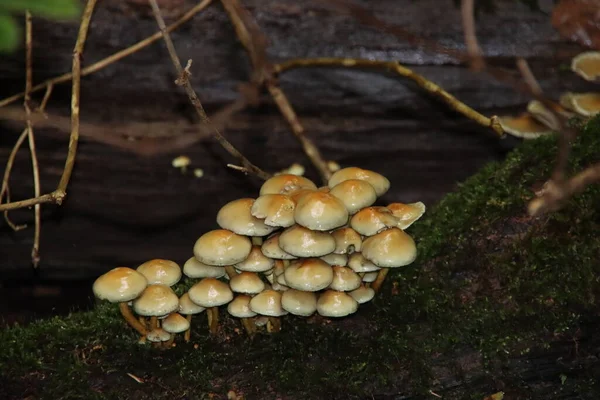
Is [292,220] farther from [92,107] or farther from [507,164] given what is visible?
[92,107]

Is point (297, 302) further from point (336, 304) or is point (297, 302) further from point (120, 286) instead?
point (120, 286)

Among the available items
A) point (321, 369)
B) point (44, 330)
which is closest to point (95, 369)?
point (44, 330)

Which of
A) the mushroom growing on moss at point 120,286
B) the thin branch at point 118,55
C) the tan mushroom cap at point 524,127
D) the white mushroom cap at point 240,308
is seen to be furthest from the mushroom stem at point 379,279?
the tan mushroom cap at point 524,127

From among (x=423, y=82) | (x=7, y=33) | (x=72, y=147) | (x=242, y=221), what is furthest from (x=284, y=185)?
(x=423, y=82)

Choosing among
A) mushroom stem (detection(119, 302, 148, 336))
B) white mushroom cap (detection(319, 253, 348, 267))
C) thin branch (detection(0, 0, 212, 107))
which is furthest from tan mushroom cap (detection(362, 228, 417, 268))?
thin branch (detection(0, 0, 212, 107))

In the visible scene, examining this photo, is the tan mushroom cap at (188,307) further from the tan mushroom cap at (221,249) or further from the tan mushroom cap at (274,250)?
the tan mushroom cap at (274,250)
